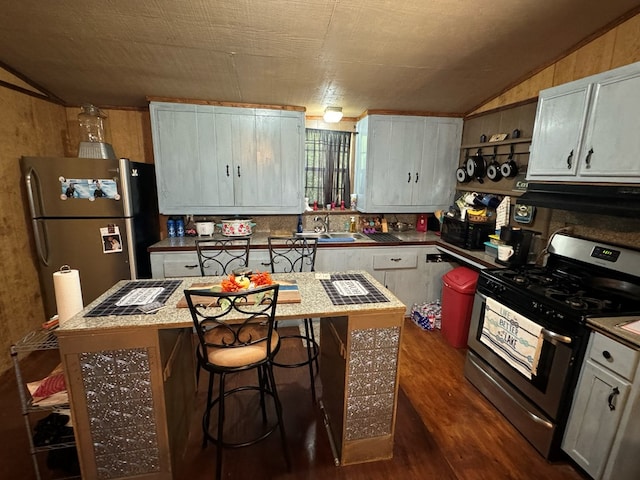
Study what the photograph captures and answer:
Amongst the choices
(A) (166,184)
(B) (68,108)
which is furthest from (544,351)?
(B) (68,108)

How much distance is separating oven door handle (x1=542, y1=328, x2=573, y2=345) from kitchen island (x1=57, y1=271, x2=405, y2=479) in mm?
876

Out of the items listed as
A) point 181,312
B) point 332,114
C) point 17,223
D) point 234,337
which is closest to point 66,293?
point 181,312

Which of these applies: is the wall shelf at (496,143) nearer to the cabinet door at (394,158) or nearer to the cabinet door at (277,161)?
the cabinet door at (394,158)

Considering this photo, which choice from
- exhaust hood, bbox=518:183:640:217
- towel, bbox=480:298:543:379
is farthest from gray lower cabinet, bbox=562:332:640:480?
exhaust hood, bbox=518:183:640:217

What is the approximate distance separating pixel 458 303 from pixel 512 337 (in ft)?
3.14

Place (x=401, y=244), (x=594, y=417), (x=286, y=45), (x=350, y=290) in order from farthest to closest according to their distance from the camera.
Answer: (x=401, y=244)
(x=286, y=45)
(x=350, y=290)
(x=594, y=417)

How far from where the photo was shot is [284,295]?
1669 mm

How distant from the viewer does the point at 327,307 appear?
61.1 inches

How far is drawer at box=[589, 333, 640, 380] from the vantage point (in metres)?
1.38

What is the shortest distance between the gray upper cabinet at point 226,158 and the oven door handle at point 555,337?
99.1 inches

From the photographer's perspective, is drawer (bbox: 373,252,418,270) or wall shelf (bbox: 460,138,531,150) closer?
wall shelf (bbox: 460,138,531,150)

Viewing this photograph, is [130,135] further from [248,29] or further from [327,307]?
[327,307]

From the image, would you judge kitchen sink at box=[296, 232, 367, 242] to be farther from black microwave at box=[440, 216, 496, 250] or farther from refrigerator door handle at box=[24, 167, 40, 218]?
refrigerator door handle at box=[24, 167, 40, 218]

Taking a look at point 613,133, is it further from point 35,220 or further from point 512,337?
point 35,220
